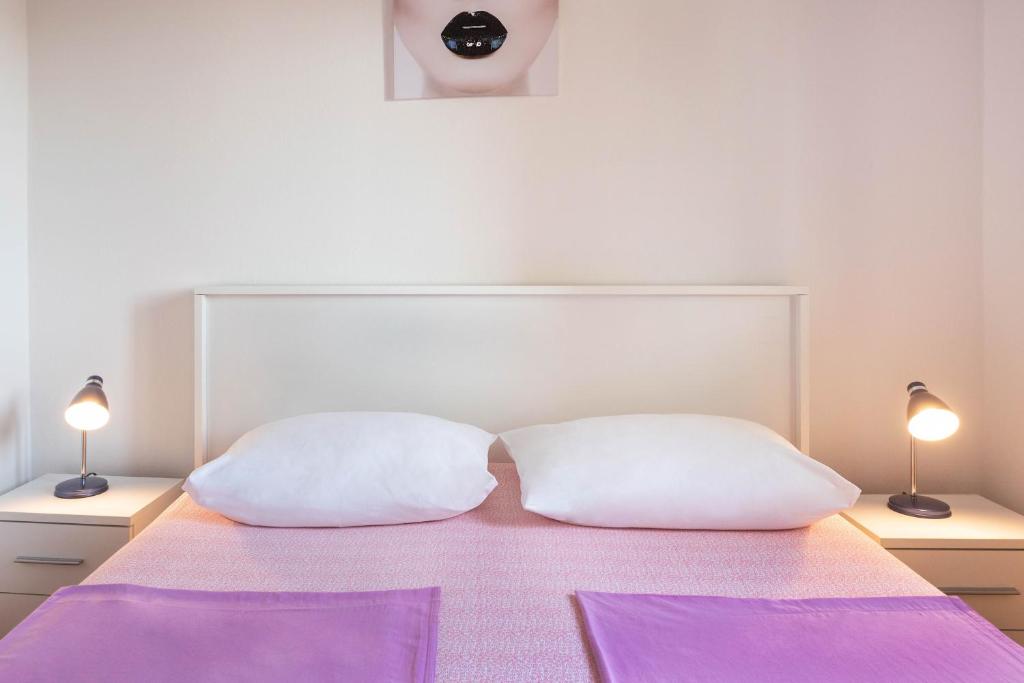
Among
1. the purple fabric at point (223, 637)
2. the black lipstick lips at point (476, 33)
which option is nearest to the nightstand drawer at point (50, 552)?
the purple fabric at point (223, 637)

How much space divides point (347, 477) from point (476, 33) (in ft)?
4.69

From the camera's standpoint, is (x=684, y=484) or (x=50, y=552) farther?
(x=50, y=552)

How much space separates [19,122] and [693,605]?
2464 millimetres

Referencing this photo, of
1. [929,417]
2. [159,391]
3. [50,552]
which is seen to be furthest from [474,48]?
[50,552]

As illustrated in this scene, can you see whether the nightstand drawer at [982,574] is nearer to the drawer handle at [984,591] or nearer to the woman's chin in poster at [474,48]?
the drawer handle at [984,591]

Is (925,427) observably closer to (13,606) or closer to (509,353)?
(509,353)

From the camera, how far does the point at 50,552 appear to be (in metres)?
1.72

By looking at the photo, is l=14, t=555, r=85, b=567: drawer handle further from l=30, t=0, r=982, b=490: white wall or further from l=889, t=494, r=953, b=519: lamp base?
l=889, t=494, r=953, b=519: lamp base

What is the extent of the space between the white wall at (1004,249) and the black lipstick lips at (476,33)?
1.52 m

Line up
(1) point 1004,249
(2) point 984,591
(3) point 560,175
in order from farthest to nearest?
1. (3) point 560,175
2. (1) point 1004,249
3. (2) point 984,591

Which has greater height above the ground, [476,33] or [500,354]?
[476,33]

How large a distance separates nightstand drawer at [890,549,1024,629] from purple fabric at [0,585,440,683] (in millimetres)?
1284

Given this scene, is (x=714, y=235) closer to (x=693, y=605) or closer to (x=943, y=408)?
(x=943, y=408)

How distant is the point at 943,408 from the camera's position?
1647 millimetres
